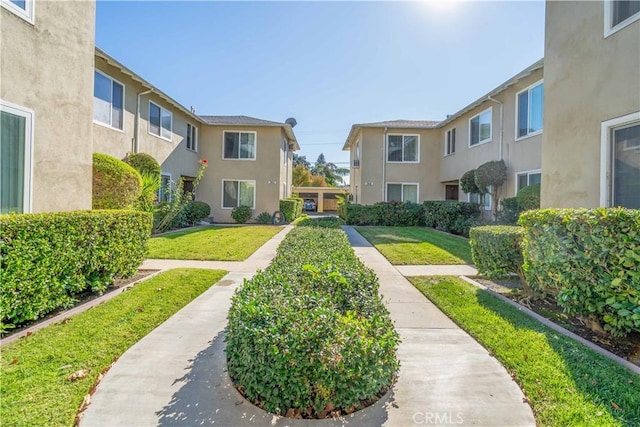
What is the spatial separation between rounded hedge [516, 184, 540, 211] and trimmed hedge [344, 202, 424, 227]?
271 inches

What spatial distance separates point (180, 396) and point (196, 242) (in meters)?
8.34

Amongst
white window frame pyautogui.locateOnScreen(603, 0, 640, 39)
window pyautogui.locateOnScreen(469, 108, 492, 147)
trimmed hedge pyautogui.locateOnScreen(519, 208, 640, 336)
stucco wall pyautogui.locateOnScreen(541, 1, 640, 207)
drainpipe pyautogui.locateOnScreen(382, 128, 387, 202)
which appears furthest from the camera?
drainpipe pyautogui.locateOnScreen(382, 128, 387, 202)

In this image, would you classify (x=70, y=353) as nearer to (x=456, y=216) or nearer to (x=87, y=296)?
(x=87, y=296)

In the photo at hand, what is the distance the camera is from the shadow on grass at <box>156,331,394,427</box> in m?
2.35

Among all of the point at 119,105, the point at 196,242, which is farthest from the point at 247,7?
the point at 196,242

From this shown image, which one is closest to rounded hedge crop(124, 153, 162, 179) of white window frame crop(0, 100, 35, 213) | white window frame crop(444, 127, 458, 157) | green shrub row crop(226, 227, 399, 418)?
white window frame crop(0, 100, 35, 213)

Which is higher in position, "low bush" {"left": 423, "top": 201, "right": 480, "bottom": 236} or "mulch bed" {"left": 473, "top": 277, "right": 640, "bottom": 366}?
"low bush" {"left": 423, "top": 201, "right": 480, "bottom": 236}

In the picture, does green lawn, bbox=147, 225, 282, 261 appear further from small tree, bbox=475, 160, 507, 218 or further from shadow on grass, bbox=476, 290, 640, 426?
small tree, bbox=475, 160, 507, 218

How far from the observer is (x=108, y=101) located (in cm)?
1102

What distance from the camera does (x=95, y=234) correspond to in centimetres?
491

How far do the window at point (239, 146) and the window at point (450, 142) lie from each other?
1098cm

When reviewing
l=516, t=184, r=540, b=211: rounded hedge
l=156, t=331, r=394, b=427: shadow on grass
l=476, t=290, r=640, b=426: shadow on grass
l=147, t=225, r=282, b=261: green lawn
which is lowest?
l=156, t=331, r=394, b=427: shadow on grass

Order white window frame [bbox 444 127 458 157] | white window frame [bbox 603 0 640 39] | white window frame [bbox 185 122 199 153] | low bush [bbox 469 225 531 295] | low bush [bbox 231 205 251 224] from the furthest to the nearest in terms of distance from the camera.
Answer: low bush [bbox 231 205 251 224], white window frame [bbox 444 127 458 157], white window frame [bbox 185 122 199 153], white window frame [bbox 603 0 640 39], low bush [bbox 469 225 531 295]

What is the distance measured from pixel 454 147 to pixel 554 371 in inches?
641
